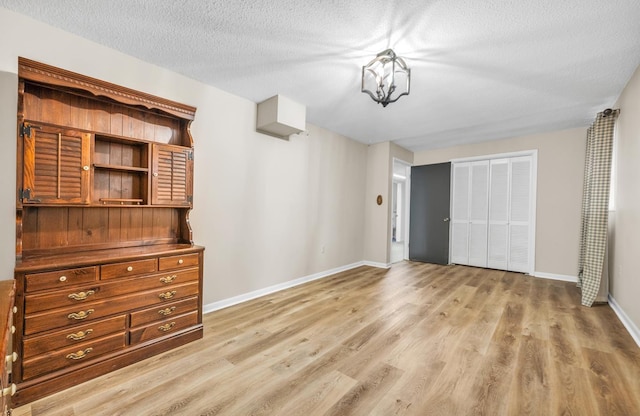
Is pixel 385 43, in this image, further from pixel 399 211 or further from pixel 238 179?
pixel 399 211

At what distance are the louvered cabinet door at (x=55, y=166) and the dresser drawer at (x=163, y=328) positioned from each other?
1028mm

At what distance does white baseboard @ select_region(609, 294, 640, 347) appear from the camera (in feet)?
7.60

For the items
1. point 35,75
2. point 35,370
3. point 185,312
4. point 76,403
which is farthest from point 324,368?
point 35,75

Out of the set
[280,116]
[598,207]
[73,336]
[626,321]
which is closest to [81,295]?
[73,336]

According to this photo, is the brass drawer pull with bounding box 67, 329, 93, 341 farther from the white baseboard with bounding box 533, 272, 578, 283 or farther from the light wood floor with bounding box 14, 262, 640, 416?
the white baseboard with bounding box 533, 272, 578, 283

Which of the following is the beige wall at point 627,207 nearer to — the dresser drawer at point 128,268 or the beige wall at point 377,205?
the beige wall at point 377,205

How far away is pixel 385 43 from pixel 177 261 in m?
2.44

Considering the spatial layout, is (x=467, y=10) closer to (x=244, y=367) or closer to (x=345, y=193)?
(x=244, y=367)

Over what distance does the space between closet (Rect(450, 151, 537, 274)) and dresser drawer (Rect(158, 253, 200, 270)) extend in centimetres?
497

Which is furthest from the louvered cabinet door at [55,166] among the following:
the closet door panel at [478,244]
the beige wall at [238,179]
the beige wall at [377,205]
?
the closet door panel at [478,244]

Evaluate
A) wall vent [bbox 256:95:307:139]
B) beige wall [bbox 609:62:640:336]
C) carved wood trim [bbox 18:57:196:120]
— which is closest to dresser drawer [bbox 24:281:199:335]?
carved wood trim [bbox 18:57:196:120]

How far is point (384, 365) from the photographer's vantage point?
77.5 inches

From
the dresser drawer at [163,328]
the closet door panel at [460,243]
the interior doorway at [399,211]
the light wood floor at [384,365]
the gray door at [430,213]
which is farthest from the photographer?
the interior doorway at [399,211]

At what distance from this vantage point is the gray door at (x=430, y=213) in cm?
555
